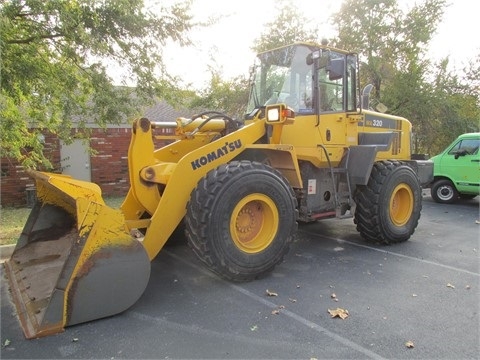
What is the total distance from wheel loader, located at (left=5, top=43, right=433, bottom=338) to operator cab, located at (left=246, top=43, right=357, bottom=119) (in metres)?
0.02

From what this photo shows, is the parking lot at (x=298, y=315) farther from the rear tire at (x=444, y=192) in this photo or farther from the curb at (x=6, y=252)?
the rear tire at (x=444, y=192)

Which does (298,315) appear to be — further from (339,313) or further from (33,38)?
(33,38)

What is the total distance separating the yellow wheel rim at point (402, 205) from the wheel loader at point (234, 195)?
16 mm

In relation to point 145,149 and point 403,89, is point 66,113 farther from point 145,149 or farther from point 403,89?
point 403,89

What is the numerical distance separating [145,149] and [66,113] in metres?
2.15

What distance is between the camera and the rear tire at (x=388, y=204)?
5.77m

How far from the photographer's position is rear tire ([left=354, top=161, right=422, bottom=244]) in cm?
577

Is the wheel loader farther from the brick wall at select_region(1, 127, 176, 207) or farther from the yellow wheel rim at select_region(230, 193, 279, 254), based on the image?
the brick wall at select_region(1, 127, 176, 207)

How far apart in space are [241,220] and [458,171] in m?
7.93

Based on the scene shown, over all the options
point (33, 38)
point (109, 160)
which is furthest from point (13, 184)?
point (33, 38)

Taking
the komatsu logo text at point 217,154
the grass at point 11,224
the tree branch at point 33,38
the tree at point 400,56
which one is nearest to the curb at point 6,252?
the grass at point 11,224

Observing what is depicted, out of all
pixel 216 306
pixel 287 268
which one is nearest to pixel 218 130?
pixel 287 268

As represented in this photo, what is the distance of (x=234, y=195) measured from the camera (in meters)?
4.09

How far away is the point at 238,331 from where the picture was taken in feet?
11.0
